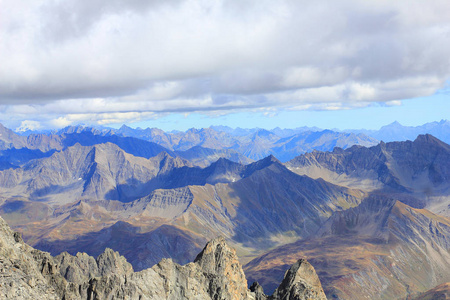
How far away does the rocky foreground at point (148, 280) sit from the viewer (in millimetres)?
55844

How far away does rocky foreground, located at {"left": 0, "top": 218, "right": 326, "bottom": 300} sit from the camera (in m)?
55.8

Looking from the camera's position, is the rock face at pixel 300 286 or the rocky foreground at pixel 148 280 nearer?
the rocky foreground at pixel 148 280

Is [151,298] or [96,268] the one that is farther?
[96,268]

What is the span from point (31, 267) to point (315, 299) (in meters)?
48.2

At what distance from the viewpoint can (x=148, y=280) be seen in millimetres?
73312

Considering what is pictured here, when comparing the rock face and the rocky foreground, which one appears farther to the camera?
the rock face

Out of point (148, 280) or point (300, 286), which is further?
point (300, 286)

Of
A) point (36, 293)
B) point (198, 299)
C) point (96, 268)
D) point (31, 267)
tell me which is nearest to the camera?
point (36, 293)

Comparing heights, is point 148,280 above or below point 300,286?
above

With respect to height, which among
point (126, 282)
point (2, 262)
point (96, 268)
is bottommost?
point (96, 268)

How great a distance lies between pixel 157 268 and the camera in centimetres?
7662

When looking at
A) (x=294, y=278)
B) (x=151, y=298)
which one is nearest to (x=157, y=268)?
(x=151, y=298)

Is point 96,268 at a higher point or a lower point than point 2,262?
lower

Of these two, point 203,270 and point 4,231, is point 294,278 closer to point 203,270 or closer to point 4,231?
point 203,270
